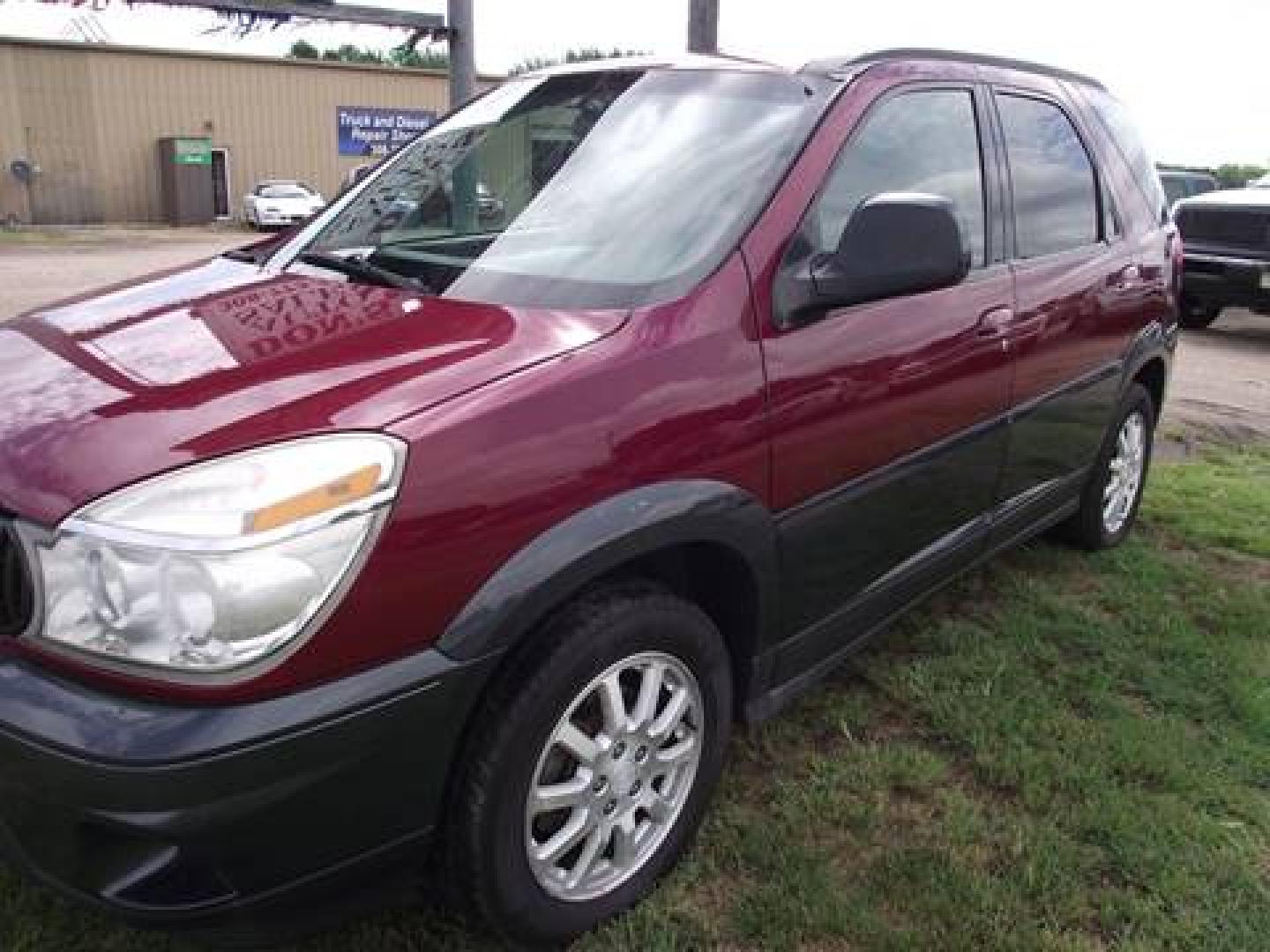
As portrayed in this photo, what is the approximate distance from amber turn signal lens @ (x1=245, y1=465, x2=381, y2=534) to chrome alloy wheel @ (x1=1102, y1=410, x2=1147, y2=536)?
11.1 ft

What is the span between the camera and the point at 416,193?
324 cm

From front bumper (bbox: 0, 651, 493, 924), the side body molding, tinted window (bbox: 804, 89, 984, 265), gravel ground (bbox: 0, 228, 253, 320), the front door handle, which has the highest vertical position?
tinted window (bbox: 804, 89, 984, 265)

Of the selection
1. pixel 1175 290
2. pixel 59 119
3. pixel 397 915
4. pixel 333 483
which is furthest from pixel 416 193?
pixel 59 119

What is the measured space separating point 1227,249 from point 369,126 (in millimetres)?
32514

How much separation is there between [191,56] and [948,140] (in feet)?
118

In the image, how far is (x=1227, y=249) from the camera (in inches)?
407

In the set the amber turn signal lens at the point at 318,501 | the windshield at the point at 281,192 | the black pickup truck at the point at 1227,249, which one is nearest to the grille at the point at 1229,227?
the black pickup truck at the point at 1227,249

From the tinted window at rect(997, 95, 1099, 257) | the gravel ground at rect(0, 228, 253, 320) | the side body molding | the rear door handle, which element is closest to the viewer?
the side body molding

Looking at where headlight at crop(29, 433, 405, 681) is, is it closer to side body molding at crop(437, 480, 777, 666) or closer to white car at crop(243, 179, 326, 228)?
side body molding at crop(437, 480, 777, 666)

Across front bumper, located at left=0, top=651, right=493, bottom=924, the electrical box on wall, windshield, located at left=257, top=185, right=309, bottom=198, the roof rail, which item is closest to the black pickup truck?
the roof rail

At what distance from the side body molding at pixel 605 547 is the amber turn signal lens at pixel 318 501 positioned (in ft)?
0.85

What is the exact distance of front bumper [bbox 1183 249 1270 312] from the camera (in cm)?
992

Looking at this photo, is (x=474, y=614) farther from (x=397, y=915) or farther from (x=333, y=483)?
(x=397, y=915)

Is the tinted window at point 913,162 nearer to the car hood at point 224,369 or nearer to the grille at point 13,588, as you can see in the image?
the car hood at point 224,369
